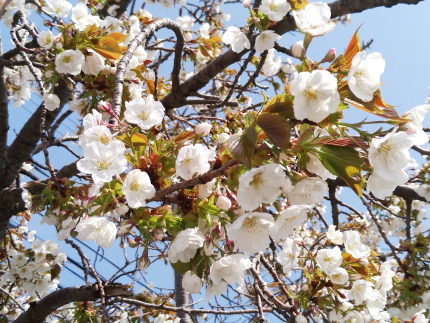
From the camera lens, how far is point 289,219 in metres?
0.92

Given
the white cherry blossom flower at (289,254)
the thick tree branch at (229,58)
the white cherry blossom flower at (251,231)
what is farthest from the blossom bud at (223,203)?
the thick tree branch at (229,58)

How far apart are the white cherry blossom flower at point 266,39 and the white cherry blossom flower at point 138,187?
968mm

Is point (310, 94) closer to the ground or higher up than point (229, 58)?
closer to the ground

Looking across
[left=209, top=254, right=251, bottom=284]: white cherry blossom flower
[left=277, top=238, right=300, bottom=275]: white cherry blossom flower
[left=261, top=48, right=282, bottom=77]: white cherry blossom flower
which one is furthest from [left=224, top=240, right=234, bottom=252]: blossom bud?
[left=261, top=48, right=282, bottom=77]: white cherry blossom flower

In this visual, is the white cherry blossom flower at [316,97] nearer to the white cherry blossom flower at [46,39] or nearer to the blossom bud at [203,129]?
the blossom bud at [203,129]

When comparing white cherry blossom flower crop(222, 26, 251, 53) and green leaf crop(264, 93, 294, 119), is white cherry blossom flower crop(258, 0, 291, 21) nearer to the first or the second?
white cherry blossom flower crop(222, 26, 251, 53)

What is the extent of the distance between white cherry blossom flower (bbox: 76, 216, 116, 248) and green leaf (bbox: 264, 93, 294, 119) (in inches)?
A: 19.3

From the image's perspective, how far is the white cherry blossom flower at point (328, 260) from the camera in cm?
152

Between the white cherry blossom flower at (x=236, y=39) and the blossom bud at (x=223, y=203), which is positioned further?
the white cherry blossom flower at (x=236, y=39)

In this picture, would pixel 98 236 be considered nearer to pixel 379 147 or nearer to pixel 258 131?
pixel 258 131

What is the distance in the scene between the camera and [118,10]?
3.18 metres

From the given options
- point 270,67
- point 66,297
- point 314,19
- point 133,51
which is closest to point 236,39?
point 133,51

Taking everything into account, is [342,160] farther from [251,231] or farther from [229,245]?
[229,245]

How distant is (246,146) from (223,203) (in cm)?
18
